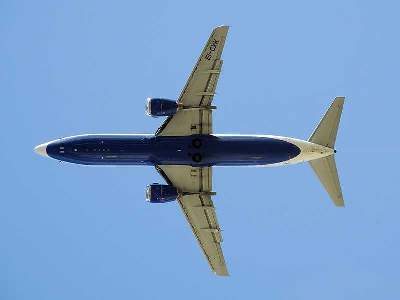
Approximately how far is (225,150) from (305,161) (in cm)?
858

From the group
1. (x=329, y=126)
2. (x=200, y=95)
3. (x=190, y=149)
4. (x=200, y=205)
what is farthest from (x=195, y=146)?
(x=329, y=126)

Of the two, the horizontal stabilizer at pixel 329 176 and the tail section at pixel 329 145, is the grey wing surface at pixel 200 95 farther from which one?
the horizontal stabilizer at pixel 329 176

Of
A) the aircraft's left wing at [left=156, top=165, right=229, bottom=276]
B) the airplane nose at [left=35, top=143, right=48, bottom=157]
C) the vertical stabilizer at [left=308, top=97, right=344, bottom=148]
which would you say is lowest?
the aircraft's left wing at [left=156, top=165, right=229, bottom=276]

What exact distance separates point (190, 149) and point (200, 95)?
5680mm

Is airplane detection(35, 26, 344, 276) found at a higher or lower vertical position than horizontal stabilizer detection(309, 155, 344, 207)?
higher

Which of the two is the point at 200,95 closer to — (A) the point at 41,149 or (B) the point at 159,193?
(B) the point at 159,193

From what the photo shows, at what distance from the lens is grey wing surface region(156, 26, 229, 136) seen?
82.7 m

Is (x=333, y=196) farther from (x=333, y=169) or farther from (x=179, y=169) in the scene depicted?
(x=179, y=169)

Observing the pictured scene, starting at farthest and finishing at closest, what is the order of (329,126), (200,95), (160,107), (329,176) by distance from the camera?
(329,176)
(329,126)
(200,95)
(160,107)

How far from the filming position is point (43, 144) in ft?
294

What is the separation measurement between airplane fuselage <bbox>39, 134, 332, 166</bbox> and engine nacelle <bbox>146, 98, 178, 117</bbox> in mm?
3237

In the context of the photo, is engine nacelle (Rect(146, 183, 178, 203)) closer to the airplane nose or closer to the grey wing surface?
the grey wing surface

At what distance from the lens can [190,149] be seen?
288 ft

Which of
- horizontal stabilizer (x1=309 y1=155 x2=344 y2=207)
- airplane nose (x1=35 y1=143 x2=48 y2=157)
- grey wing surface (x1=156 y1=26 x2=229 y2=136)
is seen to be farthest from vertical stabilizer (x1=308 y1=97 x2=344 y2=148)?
airplane nose (x1=35 y1=143 x2=48 y2=157)
